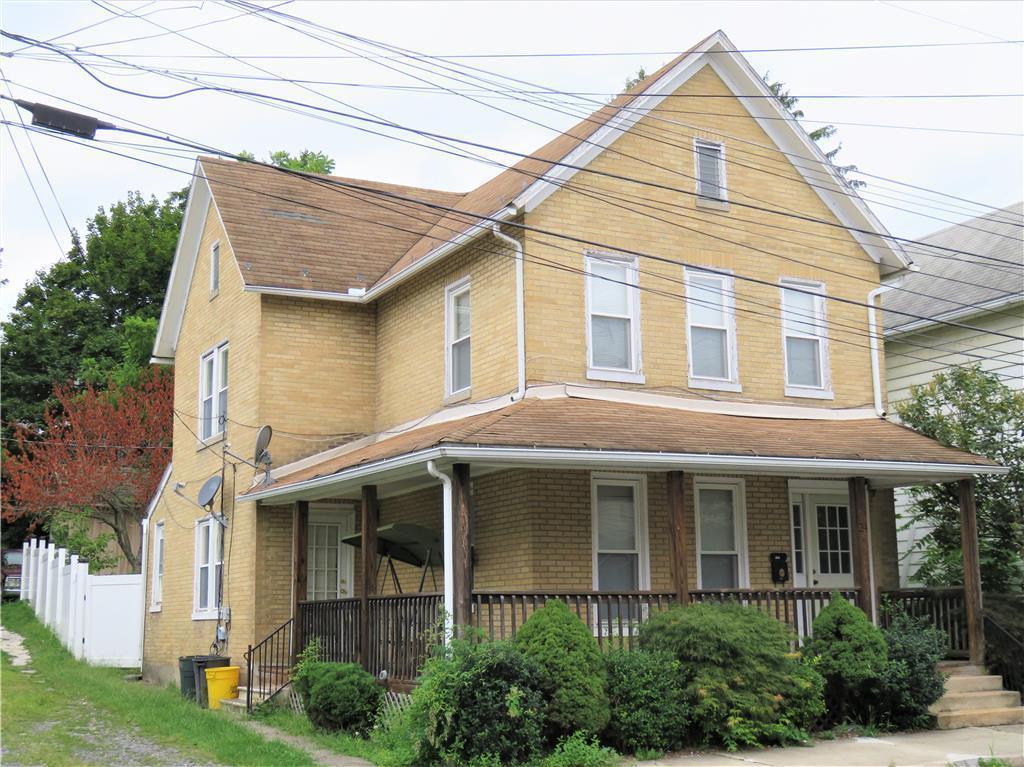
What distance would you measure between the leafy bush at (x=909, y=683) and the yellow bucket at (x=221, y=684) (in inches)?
371

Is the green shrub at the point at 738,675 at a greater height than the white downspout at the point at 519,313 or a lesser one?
lesser

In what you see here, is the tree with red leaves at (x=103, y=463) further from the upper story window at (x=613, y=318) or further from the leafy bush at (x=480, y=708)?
the leafy bush at (x=480, y=708)

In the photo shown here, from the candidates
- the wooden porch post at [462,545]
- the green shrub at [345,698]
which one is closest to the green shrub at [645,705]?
the wooden porch post at [462,545]

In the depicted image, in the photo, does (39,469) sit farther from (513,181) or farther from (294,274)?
(513,181)

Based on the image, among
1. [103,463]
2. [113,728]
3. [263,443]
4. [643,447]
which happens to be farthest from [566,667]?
[103,463]

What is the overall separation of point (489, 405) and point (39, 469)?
19.6 m

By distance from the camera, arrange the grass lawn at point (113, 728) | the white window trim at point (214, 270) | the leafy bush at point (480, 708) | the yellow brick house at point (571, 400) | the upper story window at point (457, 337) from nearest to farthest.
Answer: the leafy bush at point (480, 708) → the grass lawn at point (113, 728) → the yellow brick house at point (571, 400) → the upper story window at point (457, 337) → the white window trim at point (214, 270)

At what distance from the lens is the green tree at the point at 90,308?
41562 mm

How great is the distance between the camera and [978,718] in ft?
45.5

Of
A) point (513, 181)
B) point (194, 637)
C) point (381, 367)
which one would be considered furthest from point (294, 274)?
point (194, 637)

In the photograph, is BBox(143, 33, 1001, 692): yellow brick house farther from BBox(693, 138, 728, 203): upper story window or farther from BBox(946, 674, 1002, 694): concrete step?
BBox(946, 674, 1002, 694): concrete step

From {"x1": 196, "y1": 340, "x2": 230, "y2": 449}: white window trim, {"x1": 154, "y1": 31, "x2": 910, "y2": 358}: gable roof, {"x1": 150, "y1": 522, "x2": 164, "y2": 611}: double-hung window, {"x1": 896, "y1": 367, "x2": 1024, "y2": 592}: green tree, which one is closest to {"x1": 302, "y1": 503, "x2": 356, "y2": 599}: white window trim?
{"x1": 196, "y1": 340, "x2": 230, "y2": 449}: white window trim

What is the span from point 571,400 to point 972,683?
20.5 ft

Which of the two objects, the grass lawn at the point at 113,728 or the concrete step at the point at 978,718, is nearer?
the grass lawn at the point at 113,728
